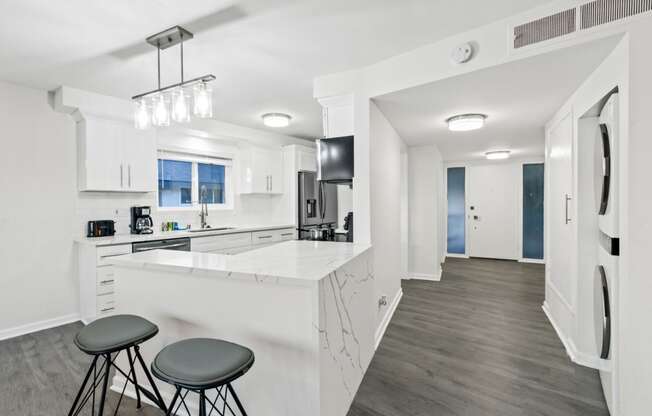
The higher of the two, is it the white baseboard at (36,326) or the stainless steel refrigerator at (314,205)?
the stainless steel refrigerator at (314,205)

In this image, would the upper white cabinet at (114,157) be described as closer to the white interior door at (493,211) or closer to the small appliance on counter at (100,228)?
the small appliance on counter at (100,228)

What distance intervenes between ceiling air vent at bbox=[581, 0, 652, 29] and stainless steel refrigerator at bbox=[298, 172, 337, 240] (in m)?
3.70

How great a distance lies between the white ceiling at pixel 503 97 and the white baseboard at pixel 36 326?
388 centimetres

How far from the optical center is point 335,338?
5.30 feet

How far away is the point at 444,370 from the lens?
2.22 metres

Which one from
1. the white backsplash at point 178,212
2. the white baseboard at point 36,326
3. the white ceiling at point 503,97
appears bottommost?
the white baseboard at point 36,326

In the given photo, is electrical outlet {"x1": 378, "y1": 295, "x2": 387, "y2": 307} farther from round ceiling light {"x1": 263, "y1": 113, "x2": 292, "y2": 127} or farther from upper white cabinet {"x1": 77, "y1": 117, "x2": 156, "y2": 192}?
upper white cabinet {"x1": 77, "y1": 117, "x2": 156, "y2": 192}

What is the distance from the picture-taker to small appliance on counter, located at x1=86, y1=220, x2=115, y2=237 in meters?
3.30

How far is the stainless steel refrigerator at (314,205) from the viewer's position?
5043 millimetres

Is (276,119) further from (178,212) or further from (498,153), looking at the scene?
(498,153)

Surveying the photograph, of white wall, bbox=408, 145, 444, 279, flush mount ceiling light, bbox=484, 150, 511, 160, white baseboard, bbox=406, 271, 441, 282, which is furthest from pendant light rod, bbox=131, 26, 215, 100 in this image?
flush mount ceiling light, bbox=484, 150, 511, 160

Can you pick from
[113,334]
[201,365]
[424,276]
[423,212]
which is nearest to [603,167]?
[201,365]

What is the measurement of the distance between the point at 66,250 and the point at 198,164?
1898 millimetres

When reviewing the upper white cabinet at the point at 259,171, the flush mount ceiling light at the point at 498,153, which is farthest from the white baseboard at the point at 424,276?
the upper white cabinet at the point at 259,171
